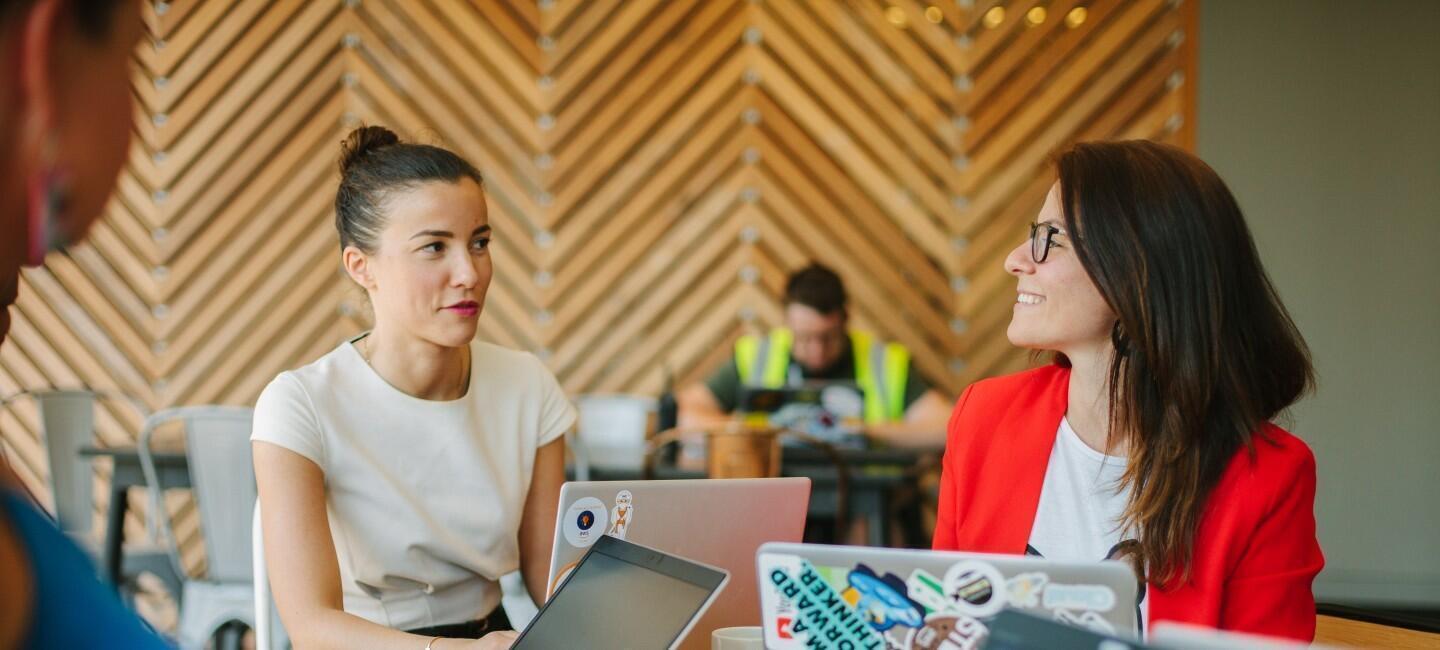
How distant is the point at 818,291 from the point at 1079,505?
2360mm

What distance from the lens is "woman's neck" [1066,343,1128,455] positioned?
159cm

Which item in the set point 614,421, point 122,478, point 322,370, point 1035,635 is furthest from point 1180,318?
point 122,478

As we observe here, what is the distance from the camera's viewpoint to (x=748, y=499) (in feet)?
4.40

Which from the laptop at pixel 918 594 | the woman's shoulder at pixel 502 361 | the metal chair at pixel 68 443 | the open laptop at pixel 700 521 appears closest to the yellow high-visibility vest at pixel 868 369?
the metal chair at pixel 68 443

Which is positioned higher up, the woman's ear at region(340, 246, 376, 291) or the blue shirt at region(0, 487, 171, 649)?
the woman's ear at region(340, 246, 376, 291)

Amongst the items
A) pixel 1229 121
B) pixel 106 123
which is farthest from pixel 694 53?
pixel 106 123

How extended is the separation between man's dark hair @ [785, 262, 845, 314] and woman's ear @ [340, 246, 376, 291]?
87.6 inches

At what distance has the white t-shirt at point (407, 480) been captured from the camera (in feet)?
5.41

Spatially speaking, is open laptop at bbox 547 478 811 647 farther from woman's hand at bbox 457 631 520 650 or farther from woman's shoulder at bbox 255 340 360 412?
woman's shoulder at bbox 255 340 360 412

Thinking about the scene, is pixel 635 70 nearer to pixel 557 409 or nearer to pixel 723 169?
pixel 723 169

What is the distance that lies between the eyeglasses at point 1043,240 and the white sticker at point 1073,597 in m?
0.72

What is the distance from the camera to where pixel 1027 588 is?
2.97ft

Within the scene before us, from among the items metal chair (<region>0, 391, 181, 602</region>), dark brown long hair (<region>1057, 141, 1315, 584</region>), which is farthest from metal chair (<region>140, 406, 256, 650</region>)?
dark brown long hair (<region>1057, 141, 1315, 584</region>)

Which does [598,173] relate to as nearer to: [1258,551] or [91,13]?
[1258,551]
